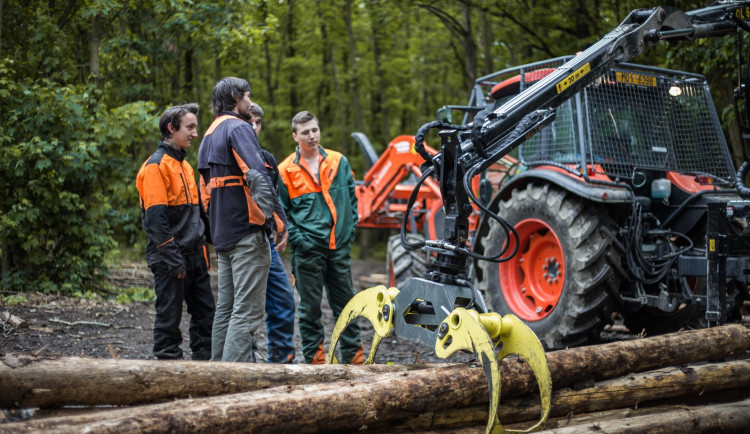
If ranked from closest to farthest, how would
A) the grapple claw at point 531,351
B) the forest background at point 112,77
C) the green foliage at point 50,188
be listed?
the grapple claw at point 531,351, the green foliage at point 50,188, the forest background at point 112,77

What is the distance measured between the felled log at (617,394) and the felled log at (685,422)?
0.17 meters

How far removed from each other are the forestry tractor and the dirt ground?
1.15m

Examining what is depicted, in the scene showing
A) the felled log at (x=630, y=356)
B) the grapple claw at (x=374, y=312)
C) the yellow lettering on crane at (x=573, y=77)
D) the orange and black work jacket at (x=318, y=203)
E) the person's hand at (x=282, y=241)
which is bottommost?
the felled log at (x=630, y=356)

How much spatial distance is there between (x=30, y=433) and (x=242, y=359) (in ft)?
Answer: 6.59

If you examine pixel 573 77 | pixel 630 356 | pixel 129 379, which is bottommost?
pixel 630 356

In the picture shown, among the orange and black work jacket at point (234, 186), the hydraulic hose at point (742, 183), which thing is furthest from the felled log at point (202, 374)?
the hydraulic hose at point (742, 183)

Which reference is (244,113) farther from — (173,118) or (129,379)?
(129,379)

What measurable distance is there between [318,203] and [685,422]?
3.08 metres

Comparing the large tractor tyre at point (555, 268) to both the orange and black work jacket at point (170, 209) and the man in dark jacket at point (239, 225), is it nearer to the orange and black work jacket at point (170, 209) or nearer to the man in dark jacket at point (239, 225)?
the man in dark jacket at point (239, 225)

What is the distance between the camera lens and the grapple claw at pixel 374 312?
4.21m

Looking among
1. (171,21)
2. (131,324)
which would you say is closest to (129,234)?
(171,21)

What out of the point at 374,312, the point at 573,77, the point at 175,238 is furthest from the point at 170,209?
the point at 573,77

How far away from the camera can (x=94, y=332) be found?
670cm

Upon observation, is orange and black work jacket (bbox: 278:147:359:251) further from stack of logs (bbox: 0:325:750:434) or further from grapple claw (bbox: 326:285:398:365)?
stack of logs (bbox: 0:325:750:434)
